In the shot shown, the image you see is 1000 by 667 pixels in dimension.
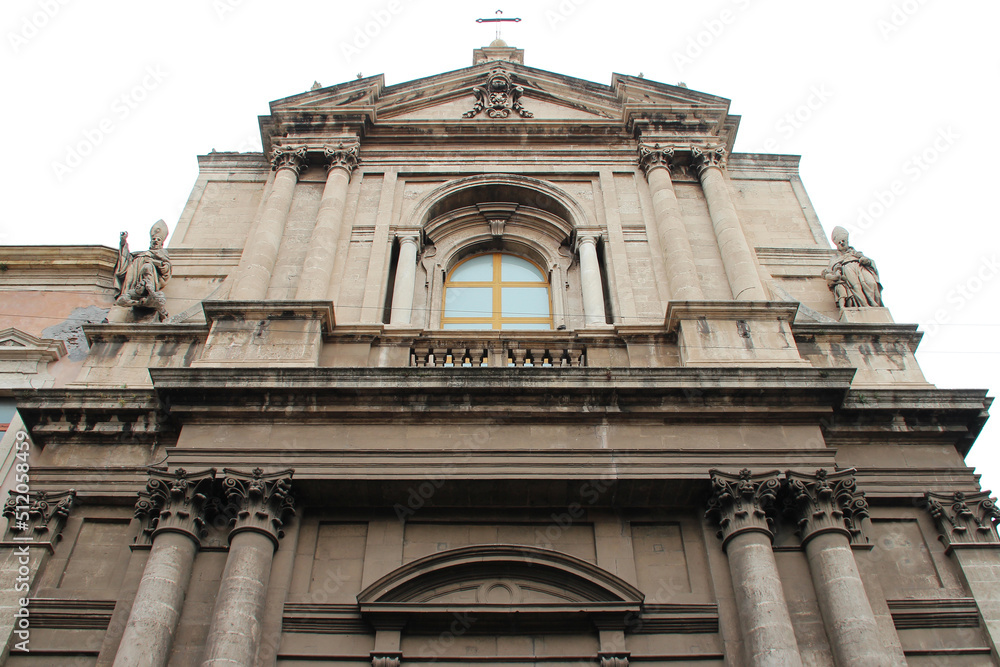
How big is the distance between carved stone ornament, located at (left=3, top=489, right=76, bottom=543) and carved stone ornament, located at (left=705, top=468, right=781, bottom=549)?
747 cm

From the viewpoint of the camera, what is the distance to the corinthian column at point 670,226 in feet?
41.2

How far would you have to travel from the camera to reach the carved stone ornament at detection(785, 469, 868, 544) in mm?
9250

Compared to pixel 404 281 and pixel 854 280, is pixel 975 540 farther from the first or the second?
pixel 404 281

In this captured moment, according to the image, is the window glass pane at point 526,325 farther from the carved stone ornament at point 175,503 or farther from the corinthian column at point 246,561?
the carved stone ornament at point 175,503

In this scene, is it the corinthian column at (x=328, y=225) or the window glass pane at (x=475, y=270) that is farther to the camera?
the window glass pane at (x=475, y=270)

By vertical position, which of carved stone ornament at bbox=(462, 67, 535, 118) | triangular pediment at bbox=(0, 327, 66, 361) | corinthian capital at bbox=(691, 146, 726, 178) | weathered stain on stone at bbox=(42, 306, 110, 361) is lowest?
triangular pediment at bbox=(0, 327, 66, 361)

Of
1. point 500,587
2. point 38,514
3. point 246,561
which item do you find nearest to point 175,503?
point 246,561

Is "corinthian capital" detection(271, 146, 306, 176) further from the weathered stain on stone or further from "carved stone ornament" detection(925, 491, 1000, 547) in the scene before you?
"carved stone ornament" detection(925, 491, 1000, 547)

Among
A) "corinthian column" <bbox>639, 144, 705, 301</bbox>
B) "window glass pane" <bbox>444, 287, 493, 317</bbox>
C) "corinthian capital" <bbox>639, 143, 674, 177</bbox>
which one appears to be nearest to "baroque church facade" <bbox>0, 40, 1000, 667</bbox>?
"corinthian column" <bbox>639, 144, 705, 301</bbox>

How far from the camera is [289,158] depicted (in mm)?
14922

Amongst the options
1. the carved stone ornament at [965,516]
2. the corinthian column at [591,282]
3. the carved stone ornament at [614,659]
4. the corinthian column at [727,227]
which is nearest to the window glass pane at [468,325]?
the corinthian column at [591,282]

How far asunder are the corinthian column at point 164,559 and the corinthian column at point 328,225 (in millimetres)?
3581

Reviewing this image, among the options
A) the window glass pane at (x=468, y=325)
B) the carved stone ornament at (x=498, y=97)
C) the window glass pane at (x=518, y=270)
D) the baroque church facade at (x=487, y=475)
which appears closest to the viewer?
the baroque church facade at (x=487, y=475)

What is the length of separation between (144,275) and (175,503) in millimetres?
4893
